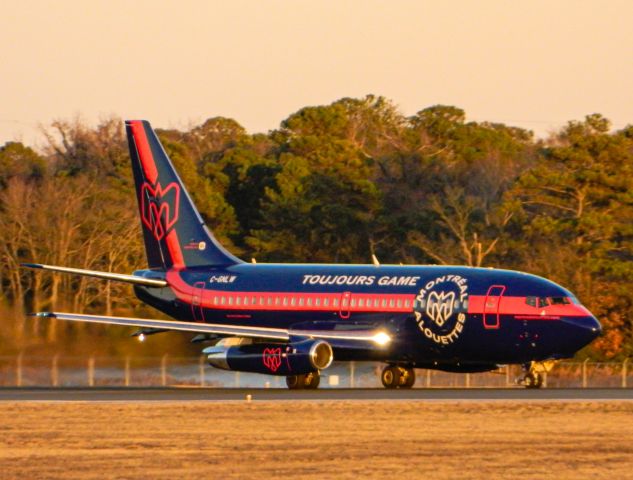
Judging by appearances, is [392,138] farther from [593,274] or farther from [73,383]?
[73,383]

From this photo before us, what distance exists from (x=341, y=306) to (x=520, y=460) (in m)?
21.8

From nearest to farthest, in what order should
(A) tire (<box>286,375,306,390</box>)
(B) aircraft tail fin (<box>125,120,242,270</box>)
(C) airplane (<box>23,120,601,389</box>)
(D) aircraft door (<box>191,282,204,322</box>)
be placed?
1. (C) airplane (<box>23,120,601,389</box>)
2. (A) tire (<box>286,375,306,390</box>)
3. (D) aircraft door (<box>191,282,204,322</box>)
4. (B) aircraft tail fin (<box>125,120,242,270</box>)

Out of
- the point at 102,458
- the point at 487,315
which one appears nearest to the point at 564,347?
the point at 487,315

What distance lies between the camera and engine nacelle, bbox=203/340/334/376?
48.8 m

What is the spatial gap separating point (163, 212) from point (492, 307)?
15393 millimetres

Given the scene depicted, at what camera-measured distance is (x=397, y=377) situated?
5059 cm

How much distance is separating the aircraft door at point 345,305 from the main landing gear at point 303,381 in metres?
2.02

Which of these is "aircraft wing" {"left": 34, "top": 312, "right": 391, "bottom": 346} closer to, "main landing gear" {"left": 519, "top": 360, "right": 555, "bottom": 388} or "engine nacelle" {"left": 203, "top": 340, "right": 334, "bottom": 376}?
"engine nacelle" {"left": 203, "top": 340, "right": 334, "bottom": 376}

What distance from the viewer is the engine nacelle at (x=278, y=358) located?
48.8m

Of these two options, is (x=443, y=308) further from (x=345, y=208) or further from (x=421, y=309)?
(x=345, y=208)

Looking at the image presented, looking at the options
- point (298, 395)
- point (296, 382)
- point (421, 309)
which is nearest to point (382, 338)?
point (421, 309)

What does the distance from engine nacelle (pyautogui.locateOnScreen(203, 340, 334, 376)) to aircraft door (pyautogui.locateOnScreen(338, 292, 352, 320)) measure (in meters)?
1.56

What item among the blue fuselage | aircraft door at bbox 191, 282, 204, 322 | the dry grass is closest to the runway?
the blue fuselage

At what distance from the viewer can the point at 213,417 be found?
3659 cm
